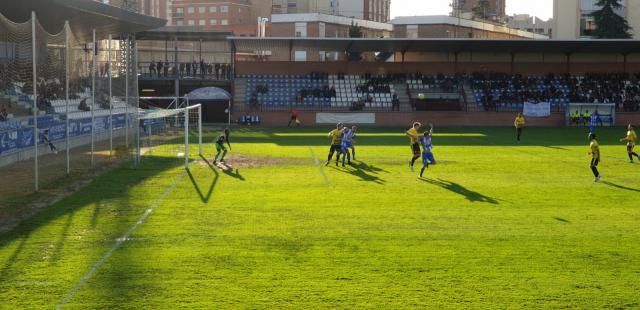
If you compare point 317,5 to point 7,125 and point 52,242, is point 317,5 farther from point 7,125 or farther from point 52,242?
point 52,242

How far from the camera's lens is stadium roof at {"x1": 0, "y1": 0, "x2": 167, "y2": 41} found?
34.6 metres

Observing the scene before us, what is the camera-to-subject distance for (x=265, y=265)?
13.2 meters

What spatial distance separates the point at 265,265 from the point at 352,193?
9614mm

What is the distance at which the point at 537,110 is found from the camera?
63.7m

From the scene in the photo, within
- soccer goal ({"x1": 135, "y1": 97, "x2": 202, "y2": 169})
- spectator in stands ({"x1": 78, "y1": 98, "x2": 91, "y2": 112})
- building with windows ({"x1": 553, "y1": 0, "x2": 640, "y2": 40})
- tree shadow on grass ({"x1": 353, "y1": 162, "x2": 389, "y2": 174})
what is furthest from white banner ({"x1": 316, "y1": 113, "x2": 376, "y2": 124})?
building with windows ({"x1": 553, "y1": 0, "x2": 640, "y2": 40})

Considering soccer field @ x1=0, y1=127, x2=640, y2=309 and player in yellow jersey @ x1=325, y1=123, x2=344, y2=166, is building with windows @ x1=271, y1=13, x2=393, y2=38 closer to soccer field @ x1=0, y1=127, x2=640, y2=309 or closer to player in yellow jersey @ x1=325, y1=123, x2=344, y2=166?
player in yellow jersey @ x1=325, y1=123, x2=344, y2=166

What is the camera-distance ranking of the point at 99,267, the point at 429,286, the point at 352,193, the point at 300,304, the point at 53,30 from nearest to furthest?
the point at 300,304
the point at 429,286
the point at 99,267
the point at 352,193
the point at 53,30

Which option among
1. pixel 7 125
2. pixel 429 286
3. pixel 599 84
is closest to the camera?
pixel 429 286

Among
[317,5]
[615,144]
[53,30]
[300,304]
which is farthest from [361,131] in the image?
[317,5]

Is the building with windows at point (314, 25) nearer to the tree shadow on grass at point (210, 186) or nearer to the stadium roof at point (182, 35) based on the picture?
the stadium roof at point (182, 35)

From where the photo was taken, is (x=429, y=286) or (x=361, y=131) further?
(x=361, y=131)

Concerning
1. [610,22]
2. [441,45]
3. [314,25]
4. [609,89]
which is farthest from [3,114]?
[610,22]

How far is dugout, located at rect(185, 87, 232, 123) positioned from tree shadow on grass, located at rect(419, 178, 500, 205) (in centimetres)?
3683

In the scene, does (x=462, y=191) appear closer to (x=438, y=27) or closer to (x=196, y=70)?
(x=196, y=70)
